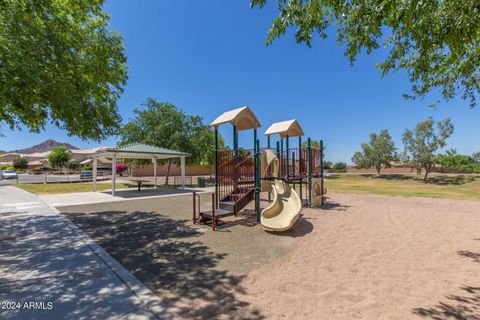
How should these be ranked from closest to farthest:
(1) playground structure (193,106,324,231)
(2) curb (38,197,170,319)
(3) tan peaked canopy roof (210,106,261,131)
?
(2) curb (38,197,170,319) < (1) playground structure (193,106,324,231) < (3) tan peaked canopy roof (210,106,261,131)

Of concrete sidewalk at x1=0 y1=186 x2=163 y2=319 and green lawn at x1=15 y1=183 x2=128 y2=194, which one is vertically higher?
green lawn at x1=15 y1=183 x2=128 y2=194

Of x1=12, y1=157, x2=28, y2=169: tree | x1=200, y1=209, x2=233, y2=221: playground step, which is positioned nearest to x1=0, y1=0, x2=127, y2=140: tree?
x1=200, y1=209, x2=233, y2=221: playground step

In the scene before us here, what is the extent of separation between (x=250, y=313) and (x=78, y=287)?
2.66 meters

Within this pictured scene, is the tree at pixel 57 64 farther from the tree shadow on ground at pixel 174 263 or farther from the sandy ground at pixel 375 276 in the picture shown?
the sandy ground at pixel 375 276

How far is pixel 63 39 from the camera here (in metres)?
5.38

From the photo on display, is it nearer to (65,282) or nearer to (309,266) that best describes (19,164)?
(65,282)

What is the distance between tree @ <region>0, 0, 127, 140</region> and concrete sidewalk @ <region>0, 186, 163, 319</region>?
3.06m

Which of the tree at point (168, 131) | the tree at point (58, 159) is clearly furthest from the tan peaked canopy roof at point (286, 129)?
the tree at point (58, 159)

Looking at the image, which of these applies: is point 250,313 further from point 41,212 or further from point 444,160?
point 444,160

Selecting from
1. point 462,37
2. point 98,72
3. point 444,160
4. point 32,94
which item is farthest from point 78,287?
point 444,160

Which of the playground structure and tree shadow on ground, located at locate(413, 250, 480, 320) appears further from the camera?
the playground structure

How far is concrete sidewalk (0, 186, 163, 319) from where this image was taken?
2904 mm

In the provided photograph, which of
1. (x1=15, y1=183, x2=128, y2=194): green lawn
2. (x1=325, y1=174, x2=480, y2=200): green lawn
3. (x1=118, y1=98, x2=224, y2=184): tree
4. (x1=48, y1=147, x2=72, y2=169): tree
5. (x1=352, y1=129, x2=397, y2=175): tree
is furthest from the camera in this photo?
(x1=48, y1=147, x2=72, y2=169): tree

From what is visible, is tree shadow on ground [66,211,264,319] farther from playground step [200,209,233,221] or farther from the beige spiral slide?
the beige spiral slide
